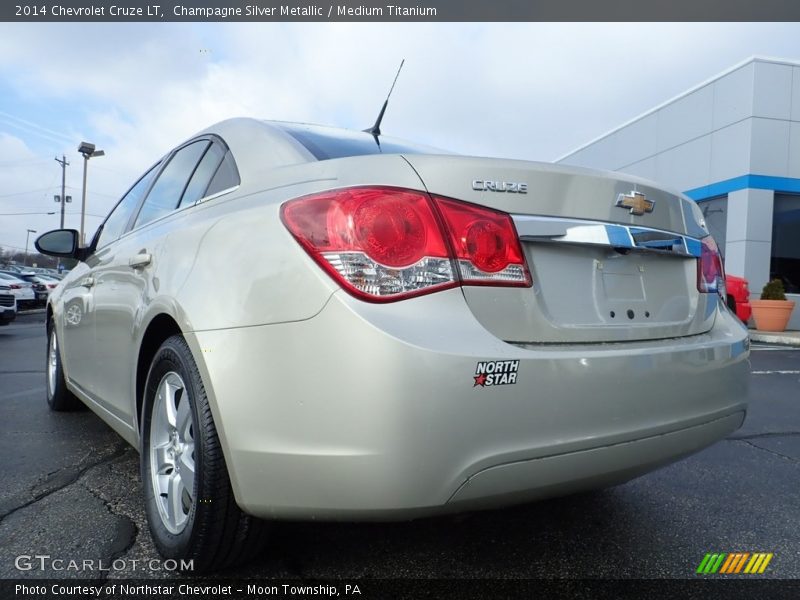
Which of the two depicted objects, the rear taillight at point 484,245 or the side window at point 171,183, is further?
the side window at point 171,183

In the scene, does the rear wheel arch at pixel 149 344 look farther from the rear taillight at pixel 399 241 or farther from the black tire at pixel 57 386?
the black tire at pixel 57 386

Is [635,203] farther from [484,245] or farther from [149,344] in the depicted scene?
[149,344]

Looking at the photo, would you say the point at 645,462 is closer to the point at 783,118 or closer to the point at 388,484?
the point at 388,484

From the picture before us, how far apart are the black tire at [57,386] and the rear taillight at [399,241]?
3114mm

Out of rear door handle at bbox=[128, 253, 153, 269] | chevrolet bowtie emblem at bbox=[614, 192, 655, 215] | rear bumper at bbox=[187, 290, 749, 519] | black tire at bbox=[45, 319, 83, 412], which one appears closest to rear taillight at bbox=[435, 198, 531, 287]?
rear bumper at bbox=[187, 290, 749, 519]

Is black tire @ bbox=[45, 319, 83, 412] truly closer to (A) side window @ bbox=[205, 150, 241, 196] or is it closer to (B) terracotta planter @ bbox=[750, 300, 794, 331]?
(A) side window @ bbox=[205, 150, 241, 196]

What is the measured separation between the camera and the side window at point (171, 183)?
262cm

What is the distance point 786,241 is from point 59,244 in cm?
1625

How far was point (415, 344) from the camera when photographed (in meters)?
1.41

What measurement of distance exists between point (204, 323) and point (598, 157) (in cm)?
2027

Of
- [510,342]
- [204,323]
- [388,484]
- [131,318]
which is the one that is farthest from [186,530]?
[510,342]

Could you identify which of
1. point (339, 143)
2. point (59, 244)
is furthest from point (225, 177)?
point (59, 244)

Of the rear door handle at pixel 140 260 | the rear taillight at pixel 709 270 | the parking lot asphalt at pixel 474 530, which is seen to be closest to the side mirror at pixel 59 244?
the parking lot asphalt at pixel 474 530

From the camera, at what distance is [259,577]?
6.04 ft
